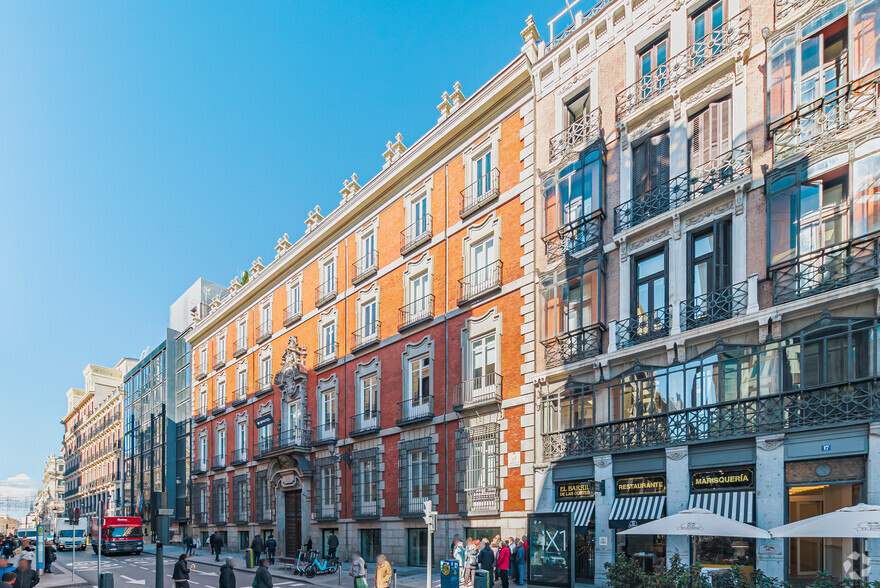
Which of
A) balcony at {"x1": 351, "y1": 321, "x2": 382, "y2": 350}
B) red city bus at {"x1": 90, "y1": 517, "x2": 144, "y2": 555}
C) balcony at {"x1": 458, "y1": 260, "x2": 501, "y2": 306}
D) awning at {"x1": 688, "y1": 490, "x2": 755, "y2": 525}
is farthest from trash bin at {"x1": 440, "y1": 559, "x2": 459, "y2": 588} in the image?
red city bus at {"x1": 90, "y1": 517, "x2": 144, "y2": 555}

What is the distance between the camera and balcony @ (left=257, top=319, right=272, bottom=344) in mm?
45703

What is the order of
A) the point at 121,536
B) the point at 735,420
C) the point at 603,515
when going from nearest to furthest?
the point at 735,420 < the point at 603,515 < the point at 121,536

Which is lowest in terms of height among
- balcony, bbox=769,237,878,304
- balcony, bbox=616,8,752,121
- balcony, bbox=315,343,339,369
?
balcony, bbox=315,343,339,369

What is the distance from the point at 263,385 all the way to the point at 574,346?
27969mm

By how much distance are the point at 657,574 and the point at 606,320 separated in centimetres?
988

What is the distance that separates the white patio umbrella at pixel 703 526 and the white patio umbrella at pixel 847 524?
1.05m

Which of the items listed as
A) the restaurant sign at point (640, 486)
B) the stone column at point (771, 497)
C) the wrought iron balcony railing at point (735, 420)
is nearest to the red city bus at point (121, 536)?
the wrought iron balcony railing at point (735, 420)

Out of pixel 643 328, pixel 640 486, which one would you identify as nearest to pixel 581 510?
pixel 640 486

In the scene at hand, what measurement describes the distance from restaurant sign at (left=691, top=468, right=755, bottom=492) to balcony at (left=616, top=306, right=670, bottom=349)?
4.03 metres

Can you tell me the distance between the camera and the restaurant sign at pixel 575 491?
2211 centimetres

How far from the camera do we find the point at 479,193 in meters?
29.2

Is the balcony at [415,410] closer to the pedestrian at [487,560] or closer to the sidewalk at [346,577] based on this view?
the sidewalk at [346,577]

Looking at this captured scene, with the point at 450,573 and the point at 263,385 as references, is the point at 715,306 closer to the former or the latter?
the point at 450,573

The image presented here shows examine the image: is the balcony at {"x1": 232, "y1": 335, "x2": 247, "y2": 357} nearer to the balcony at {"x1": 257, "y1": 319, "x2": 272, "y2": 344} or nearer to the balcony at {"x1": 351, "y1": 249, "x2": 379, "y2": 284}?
the balcony at {"x1": 257, "y1": 319, "x2": 272, "y2": 344}
